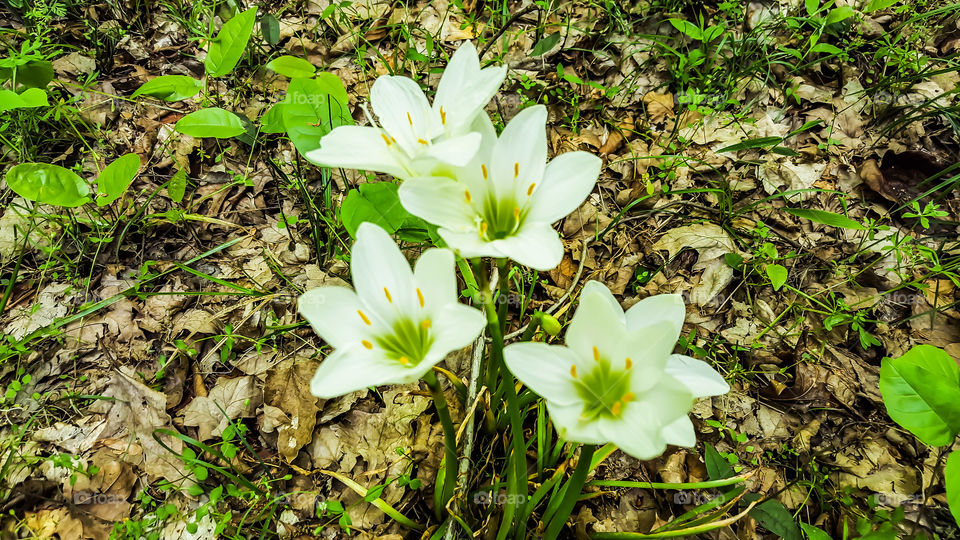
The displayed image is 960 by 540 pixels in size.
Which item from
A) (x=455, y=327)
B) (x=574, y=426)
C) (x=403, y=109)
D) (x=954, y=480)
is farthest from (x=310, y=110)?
(x=954, y=480)

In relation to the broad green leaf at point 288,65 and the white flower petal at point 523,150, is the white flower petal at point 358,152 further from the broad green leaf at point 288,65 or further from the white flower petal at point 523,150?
the broad green leaf at point 288,65

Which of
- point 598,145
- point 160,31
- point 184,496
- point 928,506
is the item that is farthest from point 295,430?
point 160,31

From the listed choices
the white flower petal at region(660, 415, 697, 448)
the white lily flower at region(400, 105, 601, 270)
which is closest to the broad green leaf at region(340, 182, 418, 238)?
the white lily flower at region(400, 105, 601, 270)

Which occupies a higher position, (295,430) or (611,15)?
(611,15)

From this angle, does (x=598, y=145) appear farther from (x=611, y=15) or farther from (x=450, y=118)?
(x=450, y=118)

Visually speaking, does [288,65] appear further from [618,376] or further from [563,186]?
[618,376]

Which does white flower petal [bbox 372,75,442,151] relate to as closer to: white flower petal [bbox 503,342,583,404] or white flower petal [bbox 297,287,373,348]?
white flower petal [bbox 297,287,373,348]

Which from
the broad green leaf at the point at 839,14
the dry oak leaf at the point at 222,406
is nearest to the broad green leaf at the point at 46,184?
the dry oak leaf at the point at 222,406

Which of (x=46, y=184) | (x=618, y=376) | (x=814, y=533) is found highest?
(x=618, y=376)
